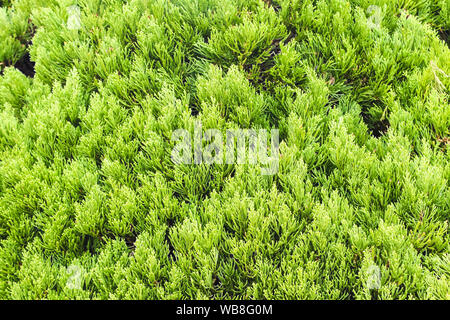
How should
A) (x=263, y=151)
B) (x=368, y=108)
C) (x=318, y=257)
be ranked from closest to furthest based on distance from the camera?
(x=318, y=257) → (x=263, y=151) → (x=368, y=108)

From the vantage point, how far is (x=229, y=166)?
3.35m

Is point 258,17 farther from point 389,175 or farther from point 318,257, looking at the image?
point 318,257

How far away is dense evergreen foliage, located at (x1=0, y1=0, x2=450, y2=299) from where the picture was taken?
112 inches

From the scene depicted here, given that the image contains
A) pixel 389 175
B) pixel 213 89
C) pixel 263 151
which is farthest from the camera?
pixel 213 89

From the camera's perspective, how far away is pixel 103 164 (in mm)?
3420

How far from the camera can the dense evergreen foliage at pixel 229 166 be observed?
2838mm

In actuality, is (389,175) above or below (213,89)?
below

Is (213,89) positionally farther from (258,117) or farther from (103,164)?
(103,164)

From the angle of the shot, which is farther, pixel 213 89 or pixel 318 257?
pixel 213 89

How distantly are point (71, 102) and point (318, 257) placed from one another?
3109 mm

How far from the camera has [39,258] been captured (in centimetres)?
299
